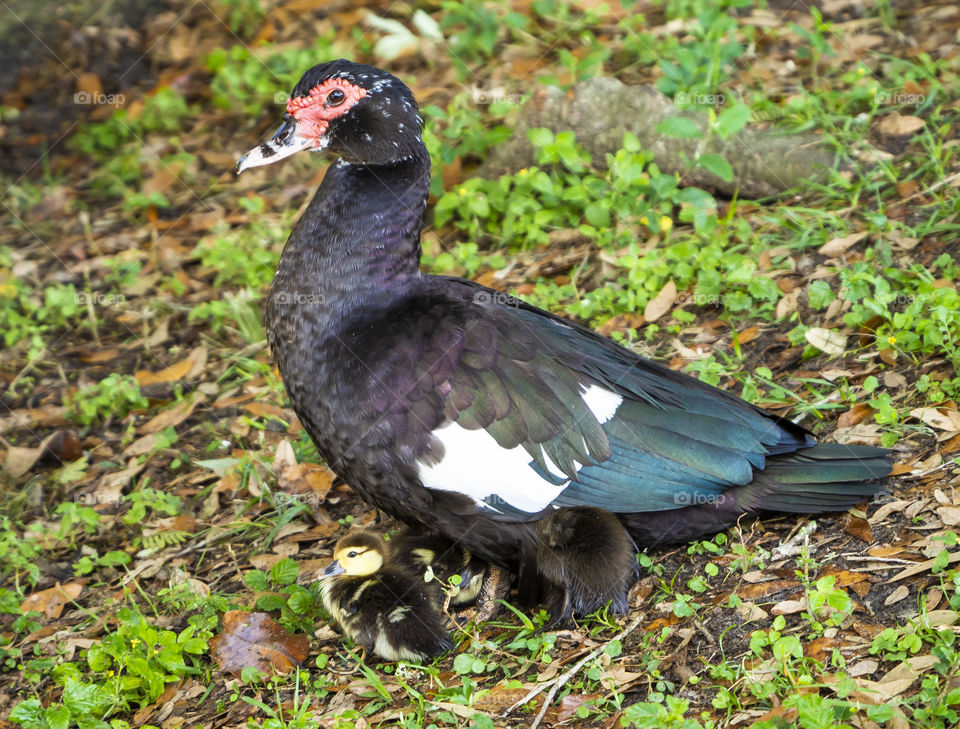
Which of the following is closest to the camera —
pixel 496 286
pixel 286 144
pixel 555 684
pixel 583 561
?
pixel 555 684

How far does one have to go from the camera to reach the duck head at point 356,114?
3.39m

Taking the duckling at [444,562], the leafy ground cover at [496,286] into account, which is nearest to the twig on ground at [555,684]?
the leafy ground cover at [496,286]

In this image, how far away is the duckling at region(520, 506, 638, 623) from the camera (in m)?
3.04

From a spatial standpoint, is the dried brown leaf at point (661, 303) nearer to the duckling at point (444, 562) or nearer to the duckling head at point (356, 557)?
the duckling at point (444, 562)

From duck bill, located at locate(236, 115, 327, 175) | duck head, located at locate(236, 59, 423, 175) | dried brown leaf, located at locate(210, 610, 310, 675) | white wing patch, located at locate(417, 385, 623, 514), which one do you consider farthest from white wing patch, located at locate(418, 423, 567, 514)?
duck bill, located at locate(236, 115, 327, 175)

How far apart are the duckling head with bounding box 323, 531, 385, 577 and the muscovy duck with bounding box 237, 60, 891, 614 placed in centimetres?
13

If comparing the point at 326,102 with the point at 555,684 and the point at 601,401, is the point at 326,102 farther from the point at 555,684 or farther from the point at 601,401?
the point at 555,684

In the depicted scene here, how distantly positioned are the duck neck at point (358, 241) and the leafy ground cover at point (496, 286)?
94cm

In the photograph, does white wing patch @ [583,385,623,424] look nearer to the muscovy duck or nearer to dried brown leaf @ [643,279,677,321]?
the muscovy duck

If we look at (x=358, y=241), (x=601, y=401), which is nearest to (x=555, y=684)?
(x=601, y=401)

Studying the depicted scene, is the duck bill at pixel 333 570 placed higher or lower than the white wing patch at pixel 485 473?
lower

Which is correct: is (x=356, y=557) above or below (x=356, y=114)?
below

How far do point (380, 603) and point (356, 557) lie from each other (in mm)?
182

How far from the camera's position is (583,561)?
305 cm
